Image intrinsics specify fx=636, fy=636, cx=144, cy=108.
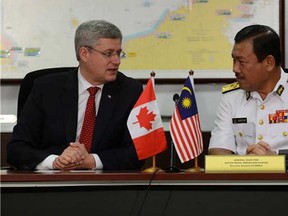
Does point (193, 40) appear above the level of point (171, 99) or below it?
above

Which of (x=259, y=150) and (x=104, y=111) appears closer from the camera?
(x=259, y=150)

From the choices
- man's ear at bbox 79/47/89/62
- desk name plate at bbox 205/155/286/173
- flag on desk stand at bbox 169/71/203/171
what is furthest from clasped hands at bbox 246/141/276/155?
man's ear at bbox 79/47/89/62

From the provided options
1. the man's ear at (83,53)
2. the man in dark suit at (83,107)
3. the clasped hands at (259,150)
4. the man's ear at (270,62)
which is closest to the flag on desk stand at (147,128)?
the man in dark suit at (83,107)

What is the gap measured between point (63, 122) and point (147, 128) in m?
0.54

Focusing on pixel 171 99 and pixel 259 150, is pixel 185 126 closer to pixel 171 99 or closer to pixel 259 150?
pixel 259 150

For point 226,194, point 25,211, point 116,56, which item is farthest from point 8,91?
A: point 226,194

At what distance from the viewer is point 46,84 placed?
3.40 metres

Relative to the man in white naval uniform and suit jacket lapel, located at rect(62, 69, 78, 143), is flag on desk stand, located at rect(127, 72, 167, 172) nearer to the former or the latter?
suit jacket lapel, located at rect(62, 69, 78, 143)

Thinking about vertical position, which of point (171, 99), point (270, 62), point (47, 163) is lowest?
point (47, 163)

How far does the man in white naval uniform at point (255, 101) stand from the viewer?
10.9 ft

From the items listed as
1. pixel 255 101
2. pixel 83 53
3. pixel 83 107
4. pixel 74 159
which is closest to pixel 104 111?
pixel 83 107

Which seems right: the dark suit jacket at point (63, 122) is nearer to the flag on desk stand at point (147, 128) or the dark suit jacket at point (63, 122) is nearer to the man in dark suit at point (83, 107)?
the man in dark suit at point (83, 107)

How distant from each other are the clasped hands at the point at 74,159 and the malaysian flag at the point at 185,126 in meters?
0.43

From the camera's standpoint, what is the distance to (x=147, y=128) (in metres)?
2.98
